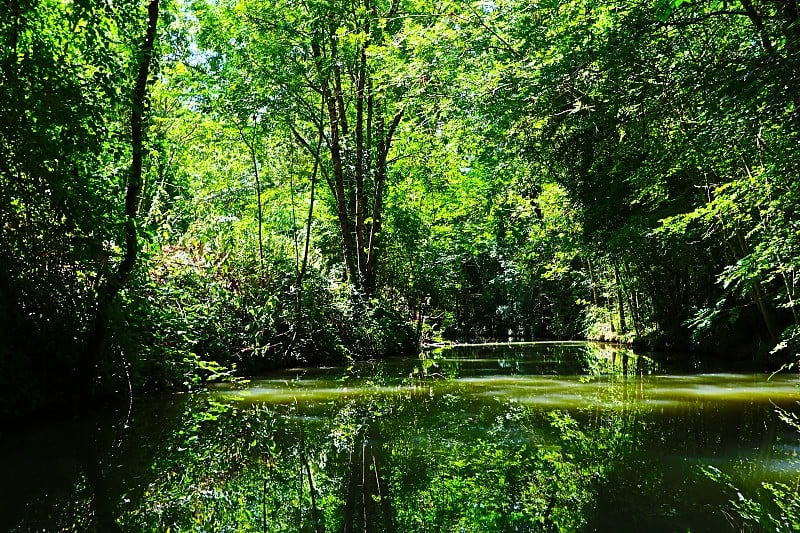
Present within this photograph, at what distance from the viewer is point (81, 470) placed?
319 centimetres

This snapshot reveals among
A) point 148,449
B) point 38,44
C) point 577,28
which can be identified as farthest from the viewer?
point 577,28

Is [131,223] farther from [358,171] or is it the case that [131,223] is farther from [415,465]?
[358,171]

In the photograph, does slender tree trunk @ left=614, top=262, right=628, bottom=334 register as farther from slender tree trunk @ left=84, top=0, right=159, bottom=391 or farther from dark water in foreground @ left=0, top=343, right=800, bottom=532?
slender tree trunk @ left=84, top=0, right=159, bottom=391

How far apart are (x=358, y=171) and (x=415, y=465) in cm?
1057

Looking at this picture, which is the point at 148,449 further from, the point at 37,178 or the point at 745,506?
the point at 745,506

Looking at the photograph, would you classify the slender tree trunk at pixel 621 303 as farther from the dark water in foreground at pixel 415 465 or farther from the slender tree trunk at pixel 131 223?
the slender tree trunk at pixel 131 223

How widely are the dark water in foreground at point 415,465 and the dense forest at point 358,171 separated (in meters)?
1.36

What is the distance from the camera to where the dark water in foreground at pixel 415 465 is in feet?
7.78

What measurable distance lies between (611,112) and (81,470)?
588 centimetres

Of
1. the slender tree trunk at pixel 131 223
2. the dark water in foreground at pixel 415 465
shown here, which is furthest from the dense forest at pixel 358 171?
the dark water in foreground at pixel 415 465

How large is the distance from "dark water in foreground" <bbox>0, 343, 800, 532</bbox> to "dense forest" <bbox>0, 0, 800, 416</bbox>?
1.36m

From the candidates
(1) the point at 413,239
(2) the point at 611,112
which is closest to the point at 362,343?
(1) the point at 413,239

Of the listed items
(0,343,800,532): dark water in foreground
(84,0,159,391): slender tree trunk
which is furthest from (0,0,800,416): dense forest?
(0,343,800,532): dark water in foreground

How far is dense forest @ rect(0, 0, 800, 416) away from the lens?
453 cm
